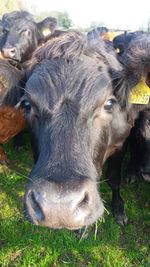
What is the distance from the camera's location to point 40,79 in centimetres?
280

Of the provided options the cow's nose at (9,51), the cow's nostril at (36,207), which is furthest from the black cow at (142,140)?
the cow's nose at (9,51)

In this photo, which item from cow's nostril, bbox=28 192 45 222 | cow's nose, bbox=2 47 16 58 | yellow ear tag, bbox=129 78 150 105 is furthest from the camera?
cow's nose, bbox=2 47 16 58

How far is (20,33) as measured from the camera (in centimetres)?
720

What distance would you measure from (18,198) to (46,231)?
84 centimetres

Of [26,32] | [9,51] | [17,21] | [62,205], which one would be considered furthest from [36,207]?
[17,21]

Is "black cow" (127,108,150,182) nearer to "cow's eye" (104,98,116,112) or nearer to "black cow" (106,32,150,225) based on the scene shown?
"black cow" (106,32,150,225)

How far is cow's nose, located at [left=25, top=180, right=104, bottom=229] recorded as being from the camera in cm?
206

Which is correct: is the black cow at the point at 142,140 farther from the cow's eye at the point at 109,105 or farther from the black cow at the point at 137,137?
the cow's eye at the point at 109,105

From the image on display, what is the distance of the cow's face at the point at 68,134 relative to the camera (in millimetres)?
2102

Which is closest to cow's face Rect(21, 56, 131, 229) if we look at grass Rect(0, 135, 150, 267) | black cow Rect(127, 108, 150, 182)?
black cow Rect(127, 108, 150, 182)

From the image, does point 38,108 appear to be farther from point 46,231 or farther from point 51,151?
point 46,231

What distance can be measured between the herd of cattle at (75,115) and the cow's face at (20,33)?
11.1 ft

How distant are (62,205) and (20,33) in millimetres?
5885

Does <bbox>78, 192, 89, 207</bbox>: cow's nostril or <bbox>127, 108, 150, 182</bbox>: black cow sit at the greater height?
<bbox>78, 192, 89, 207</bbox>: cow's nostril
